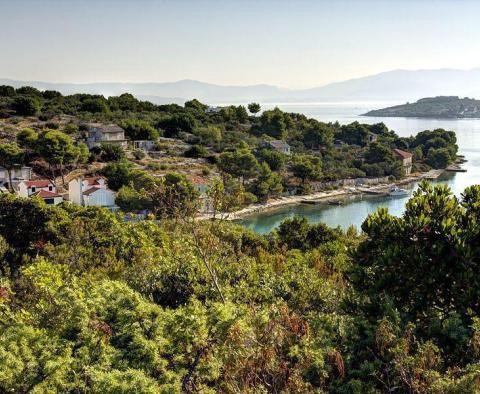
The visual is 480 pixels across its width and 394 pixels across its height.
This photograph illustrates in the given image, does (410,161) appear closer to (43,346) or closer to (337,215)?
(337,215)

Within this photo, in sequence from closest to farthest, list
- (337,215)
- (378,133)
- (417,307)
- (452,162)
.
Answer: (417,307) < (337,215) < (452,162) < (378,133)

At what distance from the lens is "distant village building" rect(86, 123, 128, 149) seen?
37.3 m

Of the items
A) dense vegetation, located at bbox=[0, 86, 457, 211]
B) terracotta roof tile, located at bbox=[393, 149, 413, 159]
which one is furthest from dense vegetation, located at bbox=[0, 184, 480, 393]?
terracotta roof tile, located at bbox=[393, 149, 413, 159]

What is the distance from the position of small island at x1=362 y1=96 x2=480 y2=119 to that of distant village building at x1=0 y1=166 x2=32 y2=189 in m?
137

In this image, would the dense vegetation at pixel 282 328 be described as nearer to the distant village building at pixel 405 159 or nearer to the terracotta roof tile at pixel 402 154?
the distant village building at pixel 405 159

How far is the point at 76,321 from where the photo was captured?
505cm

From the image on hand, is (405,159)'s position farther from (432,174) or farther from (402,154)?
(432,174)

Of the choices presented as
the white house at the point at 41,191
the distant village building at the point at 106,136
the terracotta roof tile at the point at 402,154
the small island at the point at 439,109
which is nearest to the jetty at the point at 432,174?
the terracotta roof tile at the point at 402,154

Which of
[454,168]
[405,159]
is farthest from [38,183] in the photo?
[454,168]

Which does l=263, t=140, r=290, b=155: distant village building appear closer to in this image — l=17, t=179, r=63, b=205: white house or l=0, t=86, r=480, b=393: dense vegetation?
l=17, t=179, r=63, b=205: white house

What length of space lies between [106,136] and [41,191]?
478 inches

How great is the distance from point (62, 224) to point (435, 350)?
12587 millimetres

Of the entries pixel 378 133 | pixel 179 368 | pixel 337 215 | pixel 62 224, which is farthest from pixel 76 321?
pixel 378 133

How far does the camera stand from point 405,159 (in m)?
46.9
